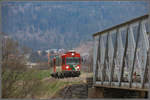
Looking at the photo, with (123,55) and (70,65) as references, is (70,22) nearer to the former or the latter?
(70,65)

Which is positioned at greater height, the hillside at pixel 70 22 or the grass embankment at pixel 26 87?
the hillside at pixel 70 22

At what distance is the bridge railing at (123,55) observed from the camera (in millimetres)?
13500

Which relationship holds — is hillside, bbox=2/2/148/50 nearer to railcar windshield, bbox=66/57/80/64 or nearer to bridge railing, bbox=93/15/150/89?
railcar windshield, bbox=66/57/80/64

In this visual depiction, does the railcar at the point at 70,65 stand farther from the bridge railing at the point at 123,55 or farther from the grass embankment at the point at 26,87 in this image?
the bridge railing at the point at 123,55

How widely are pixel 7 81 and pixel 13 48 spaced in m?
2.62

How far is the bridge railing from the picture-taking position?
1350 cm

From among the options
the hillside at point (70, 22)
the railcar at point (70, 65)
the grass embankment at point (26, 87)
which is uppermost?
the hillside at point (70, 22)

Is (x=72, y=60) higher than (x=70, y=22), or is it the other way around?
(x=70, y=22)

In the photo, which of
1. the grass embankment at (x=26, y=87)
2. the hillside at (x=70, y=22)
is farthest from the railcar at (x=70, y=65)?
the hillside at (x=70, y=22)

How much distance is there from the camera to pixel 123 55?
1588 cm

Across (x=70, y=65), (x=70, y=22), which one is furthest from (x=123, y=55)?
(x=70, y=22)

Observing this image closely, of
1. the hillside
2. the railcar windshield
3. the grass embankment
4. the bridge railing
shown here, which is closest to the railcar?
the railcar windshield

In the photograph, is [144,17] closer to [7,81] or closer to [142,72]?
[142,72]

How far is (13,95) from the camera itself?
18.8m
